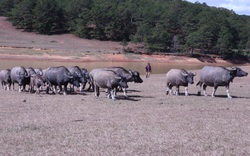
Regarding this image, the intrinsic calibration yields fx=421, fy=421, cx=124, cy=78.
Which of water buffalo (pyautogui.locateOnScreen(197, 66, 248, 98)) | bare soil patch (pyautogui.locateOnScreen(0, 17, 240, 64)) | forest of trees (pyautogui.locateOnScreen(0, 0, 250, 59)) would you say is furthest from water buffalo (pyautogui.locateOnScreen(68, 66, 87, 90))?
forest of trees (pyautogui.locateOnScreen(0, 0, 250, 59))

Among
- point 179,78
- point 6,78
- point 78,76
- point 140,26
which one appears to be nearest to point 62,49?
point 140,26

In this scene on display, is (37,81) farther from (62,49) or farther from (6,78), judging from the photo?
(62,49)

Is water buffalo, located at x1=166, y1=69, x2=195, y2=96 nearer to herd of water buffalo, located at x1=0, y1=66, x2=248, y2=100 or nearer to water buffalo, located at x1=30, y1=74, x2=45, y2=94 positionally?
herd of water buffalo, located at x1=0, y1=66, x2=248, y2=100

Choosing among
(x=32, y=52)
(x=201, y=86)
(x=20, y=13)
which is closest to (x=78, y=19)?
(x=20, y=13)

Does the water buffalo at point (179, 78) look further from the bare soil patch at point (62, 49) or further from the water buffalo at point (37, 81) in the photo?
the bare soil patch at point (62, 49)

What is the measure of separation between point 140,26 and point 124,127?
308 feet

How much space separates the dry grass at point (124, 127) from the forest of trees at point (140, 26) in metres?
78.0

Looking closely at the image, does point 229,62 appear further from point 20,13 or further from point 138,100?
point 138,100

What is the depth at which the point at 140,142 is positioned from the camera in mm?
13203

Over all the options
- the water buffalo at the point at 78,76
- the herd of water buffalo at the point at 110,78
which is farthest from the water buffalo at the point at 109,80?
the water buffalo at the point at 78,76

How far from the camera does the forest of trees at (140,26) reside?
4001 inches

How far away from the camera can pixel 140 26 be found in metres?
108

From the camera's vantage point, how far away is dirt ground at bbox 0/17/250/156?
491 inches

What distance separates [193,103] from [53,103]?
24.6 feet
